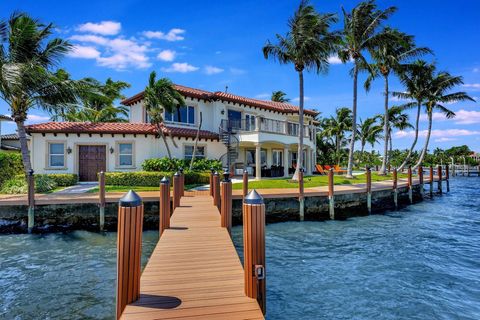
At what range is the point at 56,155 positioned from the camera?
19.0m

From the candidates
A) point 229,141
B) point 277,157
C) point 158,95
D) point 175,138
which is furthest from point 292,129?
point 158,95

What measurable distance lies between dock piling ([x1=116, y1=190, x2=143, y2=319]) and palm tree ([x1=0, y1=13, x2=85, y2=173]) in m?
14.6

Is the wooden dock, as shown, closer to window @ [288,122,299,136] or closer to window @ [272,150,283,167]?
window @ [288,122,299,136]

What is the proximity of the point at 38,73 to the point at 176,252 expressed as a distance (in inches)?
569

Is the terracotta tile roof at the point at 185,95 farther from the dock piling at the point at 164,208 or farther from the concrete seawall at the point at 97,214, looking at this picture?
the dock piling at the point at 164,208

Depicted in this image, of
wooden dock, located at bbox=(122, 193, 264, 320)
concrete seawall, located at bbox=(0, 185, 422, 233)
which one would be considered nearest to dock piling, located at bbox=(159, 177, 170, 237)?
wooden dock, located at bbox=(122, 193, 264, 320)

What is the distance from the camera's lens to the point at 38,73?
1520cm

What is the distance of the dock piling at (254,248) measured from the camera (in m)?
4.09

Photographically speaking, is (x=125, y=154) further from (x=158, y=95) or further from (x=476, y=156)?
(x=476, y=156)

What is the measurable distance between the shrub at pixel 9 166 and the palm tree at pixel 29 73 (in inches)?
94.0

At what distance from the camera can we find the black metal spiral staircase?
22.4 meters

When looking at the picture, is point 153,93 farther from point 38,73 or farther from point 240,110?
point 240,110

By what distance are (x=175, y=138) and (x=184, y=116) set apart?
2.82m

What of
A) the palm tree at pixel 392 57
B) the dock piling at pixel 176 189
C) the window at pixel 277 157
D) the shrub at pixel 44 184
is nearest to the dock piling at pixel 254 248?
the dock piling at pixel 176 189
